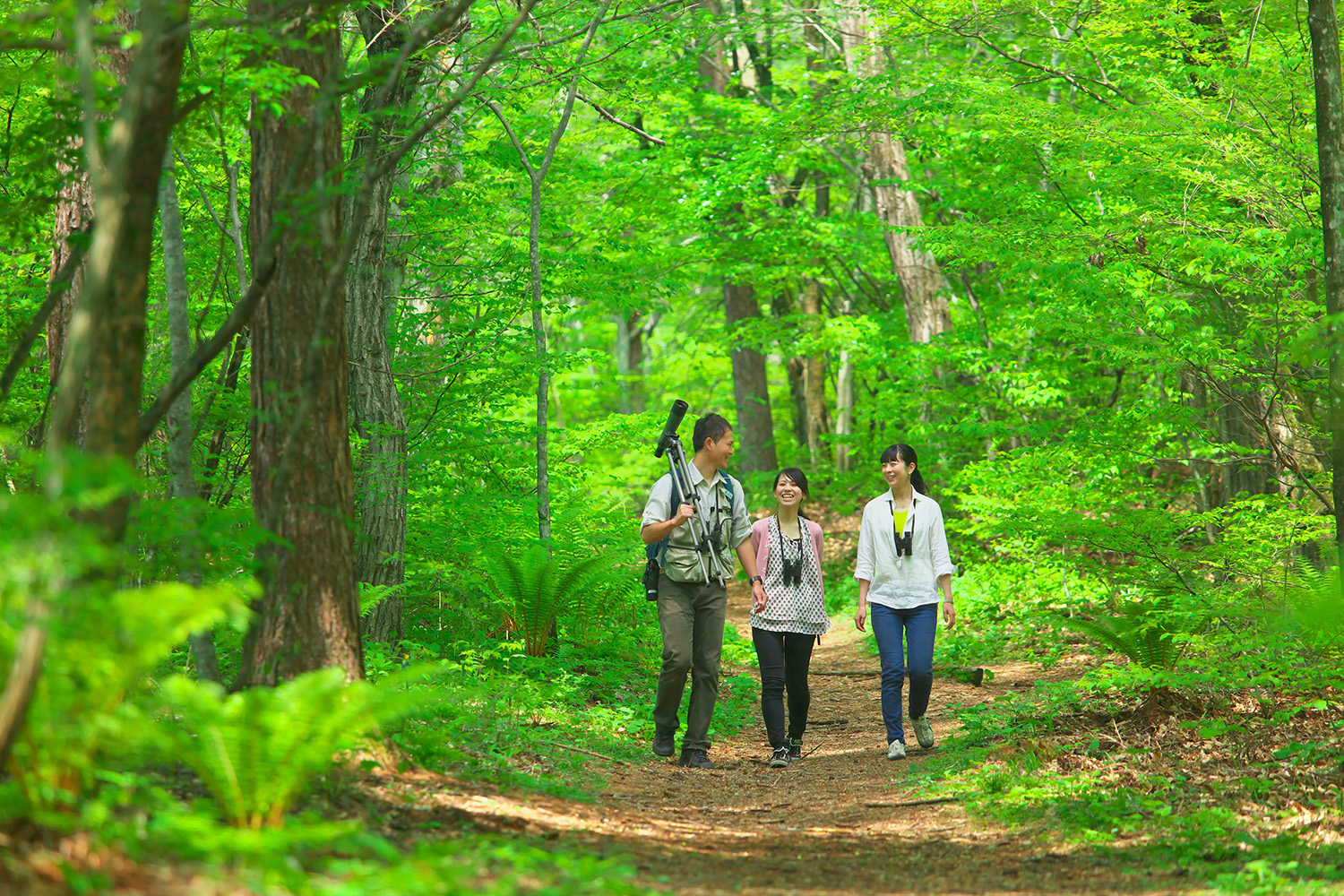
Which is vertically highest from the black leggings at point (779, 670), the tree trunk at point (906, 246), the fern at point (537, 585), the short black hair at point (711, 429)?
the tree trunk at point (906, 246)

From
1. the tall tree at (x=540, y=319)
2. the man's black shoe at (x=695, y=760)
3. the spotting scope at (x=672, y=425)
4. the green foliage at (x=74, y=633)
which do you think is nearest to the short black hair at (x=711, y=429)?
the spotting scope at (x=672, y=425)

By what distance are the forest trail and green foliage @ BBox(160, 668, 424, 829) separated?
1.05m

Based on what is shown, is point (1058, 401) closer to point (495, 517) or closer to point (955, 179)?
point (955, 179)

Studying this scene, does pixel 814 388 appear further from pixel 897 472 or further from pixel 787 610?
pixel 787 610

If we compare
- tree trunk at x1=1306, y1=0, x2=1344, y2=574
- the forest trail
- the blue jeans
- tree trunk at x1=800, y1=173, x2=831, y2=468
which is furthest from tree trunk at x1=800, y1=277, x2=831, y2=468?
tree trunk at x1=1306, y1=0, x2=1344, y2=574

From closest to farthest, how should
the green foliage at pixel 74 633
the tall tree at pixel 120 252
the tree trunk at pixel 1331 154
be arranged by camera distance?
the green foliage at pixel 74 633
the tall tree at pixel 120 252
the tree trunk at pixel 1331 154

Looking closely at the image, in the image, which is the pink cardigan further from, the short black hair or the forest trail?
the forest trail

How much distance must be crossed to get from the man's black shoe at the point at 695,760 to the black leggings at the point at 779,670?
1.44 ft

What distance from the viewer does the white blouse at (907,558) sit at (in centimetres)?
647

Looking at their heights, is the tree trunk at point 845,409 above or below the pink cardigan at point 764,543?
above

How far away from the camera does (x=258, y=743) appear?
306 centimetres

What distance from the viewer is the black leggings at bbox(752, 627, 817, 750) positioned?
650 cm

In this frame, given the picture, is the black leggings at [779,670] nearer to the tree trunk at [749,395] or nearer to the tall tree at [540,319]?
the tall tree at [540,319]

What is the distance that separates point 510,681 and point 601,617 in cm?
201
